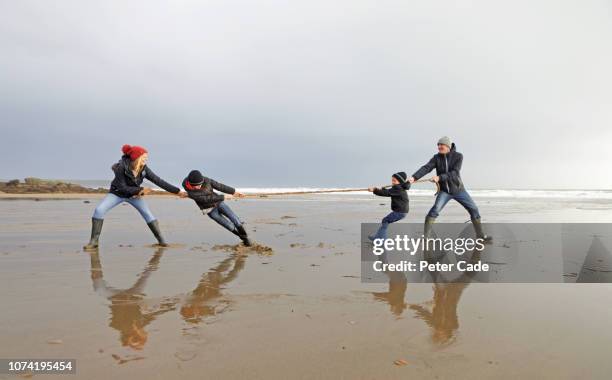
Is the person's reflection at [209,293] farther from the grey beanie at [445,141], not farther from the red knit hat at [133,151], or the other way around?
the grey beanie at [445,141]

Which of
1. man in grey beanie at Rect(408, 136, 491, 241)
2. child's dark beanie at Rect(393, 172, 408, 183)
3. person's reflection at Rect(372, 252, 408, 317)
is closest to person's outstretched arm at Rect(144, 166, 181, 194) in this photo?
child's dark beanie at Rect(393, 172, 408, 183)

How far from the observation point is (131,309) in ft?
10.2

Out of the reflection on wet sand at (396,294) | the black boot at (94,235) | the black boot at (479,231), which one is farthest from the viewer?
the black boot at (479,231)

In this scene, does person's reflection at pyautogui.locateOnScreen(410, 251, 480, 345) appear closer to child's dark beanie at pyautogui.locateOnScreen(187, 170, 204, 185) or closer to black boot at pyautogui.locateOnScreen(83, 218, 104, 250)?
child's dark beanie at pyautogui.locateOnScreen(187, 170, 204, 185)

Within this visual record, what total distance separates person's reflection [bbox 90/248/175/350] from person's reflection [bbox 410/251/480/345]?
2.04m

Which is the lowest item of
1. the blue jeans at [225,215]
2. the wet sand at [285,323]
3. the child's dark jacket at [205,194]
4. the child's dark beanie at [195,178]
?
the wet sand at [285,323]

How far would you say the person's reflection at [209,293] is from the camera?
10.0 feet

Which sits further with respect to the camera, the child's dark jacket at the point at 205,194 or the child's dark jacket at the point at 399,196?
the child's dark jacket at the point at 399,196

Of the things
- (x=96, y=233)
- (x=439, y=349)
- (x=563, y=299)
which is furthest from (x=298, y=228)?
(x=439, y=349)

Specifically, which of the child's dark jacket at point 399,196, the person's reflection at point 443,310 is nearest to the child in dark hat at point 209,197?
the child's dark jacket at point 399,196

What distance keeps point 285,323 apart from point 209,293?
1.14 m

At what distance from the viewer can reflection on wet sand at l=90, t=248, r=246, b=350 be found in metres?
2.66

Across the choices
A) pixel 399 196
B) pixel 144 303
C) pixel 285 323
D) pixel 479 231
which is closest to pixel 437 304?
pixel 285 323

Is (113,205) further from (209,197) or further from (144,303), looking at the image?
(144,303)
